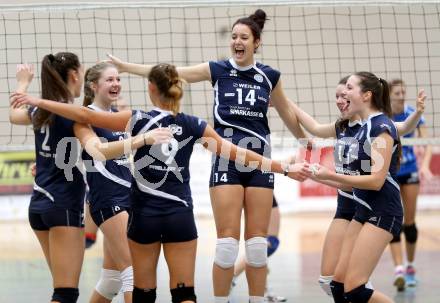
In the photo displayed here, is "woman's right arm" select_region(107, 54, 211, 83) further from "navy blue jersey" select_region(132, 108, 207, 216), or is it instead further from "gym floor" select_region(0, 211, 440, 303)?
"gym floor" select_region(0, 211, 440, 303)

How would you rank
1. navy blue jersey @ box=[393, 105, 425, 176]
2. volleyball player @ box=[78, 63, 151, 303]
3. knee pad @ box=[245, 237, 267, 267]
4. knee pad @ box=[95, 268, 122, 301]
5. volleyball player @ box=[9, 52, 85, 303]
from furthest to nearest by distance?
navy blue jersey @ box=[393, 105, 425, 176], knee pad @ box=[95, 268, 122, 301], knee pad @ box=[245, 237, 267, 267], volleyball player @ box=[78, 63, 151, 303], volleyball player @ box=[9, 52, 85, 303]

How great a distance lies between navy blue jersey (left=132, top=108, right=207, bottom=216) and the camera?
5230 mm

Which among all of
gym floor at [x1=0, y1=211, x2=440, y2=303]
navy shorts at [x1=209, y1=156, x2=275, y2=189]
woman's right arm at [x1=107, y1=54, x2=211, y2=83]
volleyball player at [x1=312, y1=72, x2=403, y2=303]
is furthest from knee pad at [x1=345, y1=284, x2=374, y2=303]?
gym floor at [x1=0, y1=211, x2=440, y2=303]

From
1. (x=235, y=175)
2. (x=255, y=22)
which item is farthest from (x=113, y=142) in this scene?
(x=255, y=22)

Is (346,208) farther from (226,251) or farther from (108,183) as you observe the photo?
(108,183)

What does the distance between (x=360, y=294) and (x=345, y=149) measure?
1.06 metres

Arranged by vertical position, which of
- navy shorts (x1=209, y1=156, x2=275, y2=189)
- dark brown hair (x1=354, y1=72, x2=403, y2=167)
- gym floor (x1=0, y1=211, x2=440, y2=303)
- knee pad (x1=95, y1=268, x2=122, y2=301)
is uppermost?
dark brown hair (x1=354, y1=72, x2=403, y2=167)

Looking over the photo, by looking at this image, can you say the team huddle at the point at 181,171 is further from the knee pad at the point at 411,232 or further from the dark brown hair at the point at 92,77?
the knee pad at the point at 411,232

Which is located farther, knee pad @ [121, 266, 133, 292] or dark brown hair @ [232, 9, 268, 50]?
dark brown hair @ [232, 9, 268, 50]

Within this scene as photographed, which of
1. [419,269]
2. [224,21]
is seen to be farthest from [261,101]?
[224,21]

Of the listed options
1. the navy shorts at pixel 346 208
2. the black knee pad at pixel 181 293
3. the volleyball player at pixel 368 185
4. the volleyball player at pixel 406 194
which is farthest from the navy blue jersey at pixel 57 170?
the volleyball player at pixel 406 194

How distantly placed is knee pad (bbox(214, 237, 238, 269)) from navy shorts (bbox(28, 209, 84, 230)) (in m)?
1.16

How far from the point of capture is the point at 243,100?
21.5 ft

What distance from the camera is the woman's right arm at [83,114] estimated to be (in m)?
5.41
